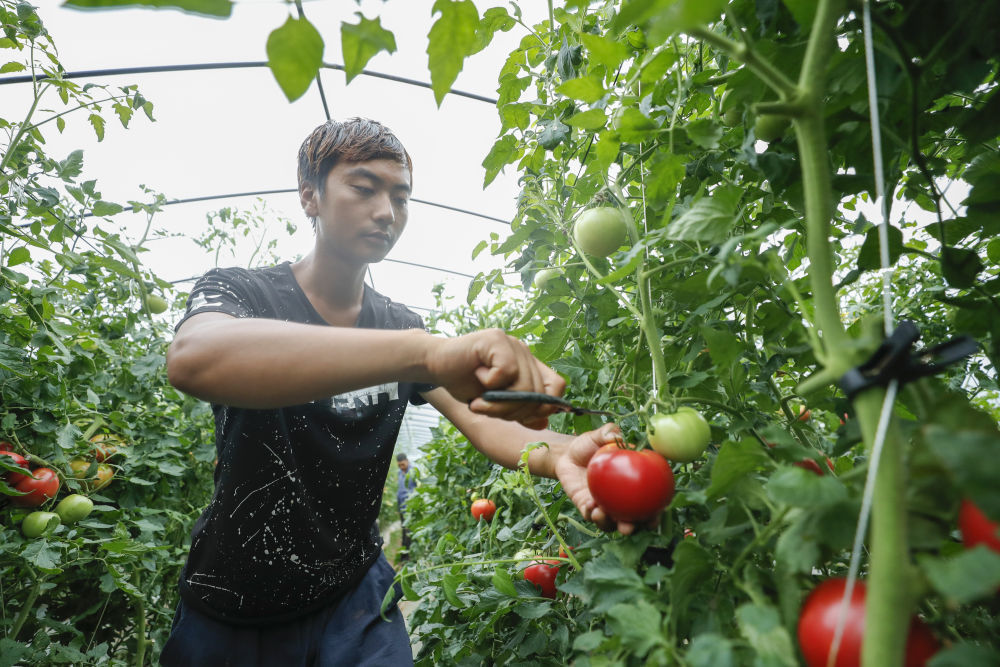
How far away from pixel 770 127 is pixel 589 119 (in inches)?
9.0

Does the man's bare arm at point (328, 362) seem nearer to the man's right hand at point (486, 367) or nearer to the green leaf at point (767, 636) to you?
the man's right hand at point (486, 367)

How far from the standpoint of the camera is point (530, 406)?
2.51 ft

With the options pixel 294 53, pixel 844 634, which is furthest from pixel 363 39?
pixel 844 634

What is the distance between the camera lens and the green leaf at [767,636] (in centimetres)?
36

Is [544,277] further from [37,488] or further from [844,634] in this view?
[37,488]

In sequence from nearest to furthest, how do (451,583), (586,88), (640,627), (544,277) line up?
(640,627) → (586,88) → (451,583) → (544,277)

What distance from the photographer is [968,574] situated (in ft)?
0.99

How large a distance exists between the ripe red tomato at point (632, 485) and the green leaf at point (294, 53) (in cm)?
52

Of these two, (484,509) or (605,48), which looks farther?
(484,509)

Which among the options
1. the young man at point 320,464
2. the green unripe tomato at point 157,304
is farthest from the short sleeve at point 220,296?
the green unripe tomato at point 157,304

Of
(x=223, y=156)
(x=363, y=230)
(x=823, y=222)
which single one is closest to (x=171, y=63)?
(x=223, y=156)

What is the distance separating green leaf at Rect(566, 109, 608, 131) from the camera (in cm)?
70

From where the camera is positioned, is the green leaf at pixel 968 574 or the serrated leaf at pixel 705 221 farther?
the serrated leaf at pixel 705 221

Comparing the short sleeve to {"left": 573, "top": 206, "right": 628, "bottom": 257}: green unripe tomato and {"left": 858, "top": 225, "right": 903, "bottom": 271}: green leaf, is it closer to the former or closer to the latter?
{"left": 573, "top": 206, "right": 628, "bottom": 257}: green unripe tomato
